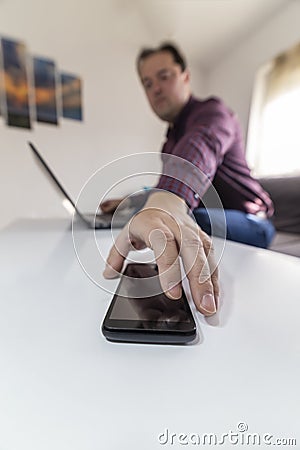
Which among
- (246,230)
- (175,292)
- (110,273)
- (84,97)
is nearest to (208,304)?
(175,292)

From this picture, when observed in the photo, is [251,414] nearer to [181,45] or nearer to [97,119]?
[97,119]

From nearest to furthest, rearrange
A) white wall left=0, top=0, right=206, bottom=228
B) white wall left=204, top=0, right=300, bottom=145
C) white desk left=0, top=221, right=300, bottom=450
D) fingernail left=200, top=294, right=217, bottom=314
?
white desk left=0, top=221, right=300, bottom=450 < fingernail left=200, top=294, right=217, bottom=314 < white wall left=0, top=0, right=206, bottom=228 < white wall left=204, top=0, right=300, bottom=145

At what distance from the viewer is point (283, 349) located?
0.17 metres

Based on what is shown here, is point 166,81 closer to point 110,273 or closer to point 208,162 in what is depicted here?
point 208,162

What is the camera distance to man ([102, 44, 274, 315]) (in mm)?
242

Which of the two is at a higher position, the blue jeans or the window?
the window

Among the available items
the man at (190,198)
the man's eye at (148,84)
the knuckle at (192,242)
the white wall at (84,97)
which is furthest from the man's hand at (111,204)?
the white wall at (84,97)

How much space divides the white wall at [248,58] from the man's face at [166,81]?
1.51 m

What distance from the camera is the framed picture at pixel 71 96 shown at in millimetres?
1870

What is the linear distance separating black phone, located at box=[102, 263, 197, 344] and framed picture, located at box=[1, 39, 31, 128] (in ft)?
6.37

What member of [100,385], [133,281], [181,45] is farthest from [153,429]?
[181,45]

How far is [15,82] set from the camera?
1.65m

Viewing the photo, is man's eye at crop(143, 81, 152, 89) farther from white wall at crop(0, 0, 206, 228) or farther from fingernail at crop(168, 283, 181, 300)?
fingernail at crop(168, 283, 181, 300)

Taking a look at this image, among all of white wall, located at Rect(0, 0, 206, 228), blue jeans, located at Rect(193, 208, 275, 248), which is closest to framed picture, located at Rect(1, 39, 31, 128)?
white wall, located at Rect(0, 0, 206, 228)
